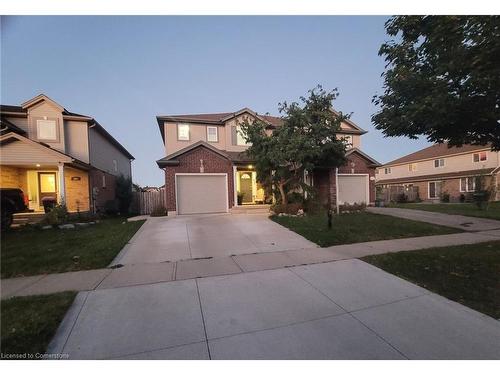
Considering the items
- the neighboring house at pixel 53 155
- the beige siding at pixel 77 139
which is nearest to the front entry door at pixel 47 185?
the neighboring house at pixel 53 155

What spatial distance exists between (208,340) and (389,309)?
2570 millimetres

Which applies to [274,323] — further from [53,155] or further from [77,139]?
[77,139]

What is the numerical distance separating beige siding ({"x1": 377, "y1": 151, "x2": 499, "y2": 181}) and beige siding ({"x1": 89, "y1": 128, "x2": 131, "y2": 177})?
32.5 meters

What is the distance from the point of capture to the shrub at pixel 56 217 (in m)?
10.8

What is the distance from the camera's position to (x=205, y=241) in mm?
7543

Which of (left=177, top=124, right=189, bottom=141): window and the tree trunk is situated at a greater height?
(left=177, top=124, right=189, bottom=141): window

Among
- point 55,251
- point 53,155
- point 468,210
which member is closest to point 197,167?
point 53,155

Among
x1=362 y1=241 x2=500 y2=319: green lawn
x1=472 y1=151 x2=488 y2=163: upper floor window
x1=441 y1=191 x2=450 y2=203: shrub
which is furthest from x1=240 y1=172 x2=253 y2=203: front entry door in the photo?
x1=472 y1=151 x2=488 y2=163: upper floor window

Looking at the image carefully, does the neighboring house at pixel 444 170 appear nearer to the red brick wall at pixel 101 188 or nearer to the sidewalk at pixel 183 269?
the sidewalk at pixel 183 269

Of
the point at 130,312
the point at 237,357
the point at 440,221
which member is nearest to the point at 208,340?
the point at 237,357

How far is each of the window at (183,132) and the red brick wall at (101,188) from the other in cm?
596

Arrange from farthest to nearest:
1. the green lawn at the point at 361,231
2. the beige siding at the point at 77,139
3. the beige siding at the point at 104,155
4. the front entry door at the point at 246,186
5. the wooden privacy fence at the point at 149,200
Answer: the wooden privacy fence at the point at 149,200, the front entry door at the point at 246,186, the beige siding at the point at 104,155, the beige siding at the point at 77,139, the green lawn at the point at 361,231

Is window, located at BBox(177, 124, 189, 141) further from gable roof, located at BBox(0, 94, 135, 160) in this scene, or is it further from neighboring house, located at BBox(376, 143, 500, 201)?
neighboring house, located at BBox(376, 143, 500, 201)

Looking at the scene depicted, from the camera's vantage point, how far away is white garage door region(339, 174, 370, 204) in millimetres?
16547
